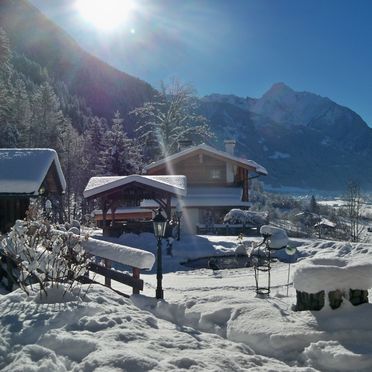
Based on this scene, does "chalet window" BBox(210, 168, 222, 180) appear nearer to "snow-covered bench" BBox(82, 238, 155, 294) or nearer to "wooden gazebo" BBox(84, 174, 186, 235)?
"wooden gazebo" BBox(84, 174, 186, 235)

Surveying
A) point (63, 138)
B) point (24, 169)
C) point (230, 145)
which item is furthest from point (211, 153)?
point (63, 138)

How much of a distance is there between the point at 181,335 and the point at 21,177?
8.86 metres

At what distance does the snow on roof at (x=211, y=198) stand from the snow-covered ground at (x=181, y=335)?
1897cm

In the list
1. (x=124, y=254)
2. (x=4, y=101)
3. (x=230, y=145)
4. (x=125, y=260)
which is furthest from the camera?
(x=4, y=101)

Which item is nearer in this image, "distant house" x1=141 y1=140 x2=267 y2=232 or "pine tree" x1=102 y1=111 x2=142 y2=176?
"distant house" x1=141 y1=140 x2=267 y2=232

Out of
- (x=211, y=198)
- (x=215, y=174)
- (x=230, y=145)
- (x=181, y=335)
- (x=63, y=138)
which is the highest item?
(x=63, y=138)

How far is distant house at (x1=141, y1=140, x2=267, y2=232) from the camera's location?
90.1ft

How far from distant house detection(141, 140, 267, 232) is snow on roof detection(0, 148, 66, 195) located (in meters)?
13.8

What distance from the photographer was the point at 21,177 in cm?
1291

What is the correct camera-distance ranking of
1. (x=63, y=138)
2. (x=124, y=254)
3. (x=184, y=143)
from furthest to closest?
1. (x=63, y=138)
2. (x=184, y=143)
3. (x=124, y=254)

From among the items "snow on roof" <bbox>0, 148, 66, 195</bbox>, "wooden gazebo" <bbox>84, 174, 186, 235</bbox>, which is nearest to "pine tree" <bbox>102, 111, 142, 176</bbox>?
"wooden gazebo" <bbox>84, 174, 186, 235</bbox>

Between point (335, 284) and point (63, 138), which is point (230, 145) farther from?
point (335, 284)

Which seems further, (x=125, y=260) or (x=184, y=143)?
(x=184, y=143)

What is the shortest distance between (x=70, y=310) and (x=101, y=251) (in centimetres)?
367
